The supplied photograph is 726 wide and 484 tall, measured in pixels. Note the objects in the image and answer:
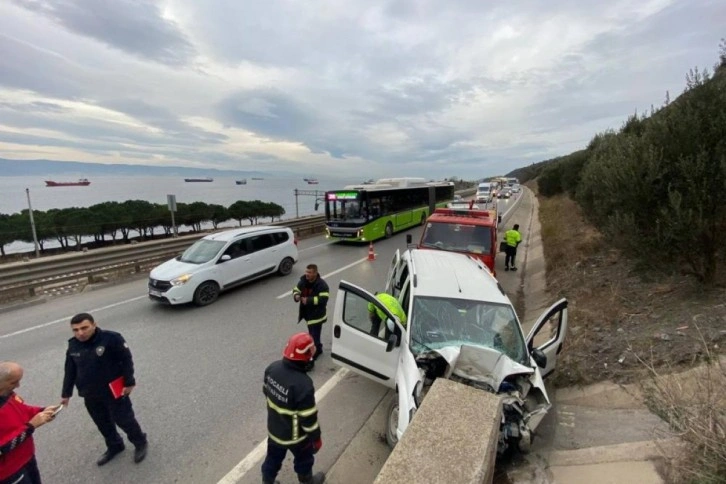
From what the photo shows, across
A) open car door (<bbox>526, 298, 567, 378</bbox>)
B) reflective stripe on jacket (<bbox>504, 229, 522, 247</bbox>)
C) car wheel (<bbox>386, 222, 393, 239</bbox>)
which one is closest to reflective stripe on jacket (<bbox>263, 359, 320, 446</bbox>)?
open car door (<bbox>526, 298, 567, 378</bbox>)

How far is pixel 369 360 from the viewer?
4527 millimetres

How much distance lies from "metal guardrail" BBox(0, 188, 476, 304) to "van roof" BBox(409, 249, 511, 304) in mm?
10758

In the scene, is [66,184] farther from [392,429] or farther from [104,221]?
[392,429]

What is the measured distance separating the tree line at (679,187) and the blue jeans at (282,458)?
630cm

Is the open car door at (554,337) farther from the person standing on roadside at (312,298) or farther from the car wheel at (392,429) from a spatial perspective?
the person standing on roadside at (312,298)

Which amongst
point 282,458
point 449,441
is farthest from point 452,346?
point 282,458

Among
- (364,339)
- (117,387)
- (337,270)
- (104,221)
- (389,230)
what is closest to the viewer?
(117,387)

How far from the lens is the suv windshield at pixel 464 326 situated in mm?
4156

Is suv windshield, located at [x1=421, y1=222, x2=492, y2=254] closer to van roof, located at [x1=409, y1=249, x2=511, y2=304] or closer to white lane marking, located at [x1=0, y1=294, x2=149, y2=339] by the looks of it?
van roof, located at [x1=409, y1=249, x2=511, y2=304]

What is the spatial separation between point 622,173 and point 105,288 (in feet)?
45.1

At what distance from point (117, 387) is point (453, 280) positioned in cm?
427

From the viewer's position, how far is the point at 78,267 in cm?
1130

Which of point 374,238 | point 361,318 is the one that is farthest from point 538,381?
point 374,238

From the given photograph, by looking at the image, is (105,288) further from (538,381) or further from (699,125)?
(699,125)
